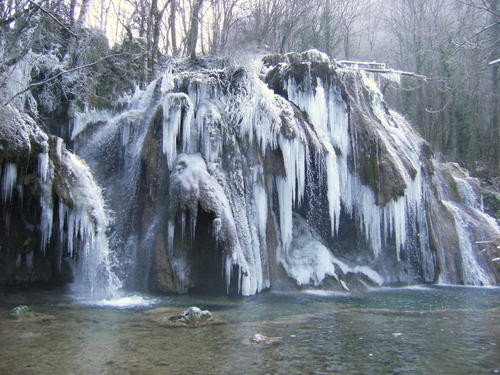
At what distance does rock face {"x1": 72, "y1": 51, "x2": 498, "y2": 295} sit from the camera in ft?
34.6

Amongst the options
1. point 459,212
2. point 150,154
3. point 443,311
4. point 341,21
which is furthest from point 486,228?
point 341,21

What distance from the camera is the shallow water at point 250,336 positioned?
18.4 feet

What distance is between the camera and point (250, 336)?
6.91 metres

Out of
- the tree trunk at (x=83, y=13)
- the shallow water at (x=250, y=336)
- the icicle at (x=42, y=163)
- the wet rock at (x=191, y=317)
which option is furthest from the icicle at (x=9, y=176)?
the wet rock at (x=191, y=317)

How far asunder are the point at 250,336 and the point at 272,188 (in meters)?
5.49

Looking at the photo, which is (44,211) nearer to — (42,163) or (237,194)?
(42,163)

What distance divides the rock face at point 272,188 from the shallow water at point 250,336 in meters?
1.45

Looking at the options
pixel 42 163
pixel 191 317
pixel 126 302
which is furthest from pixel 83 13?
pixel 191 317

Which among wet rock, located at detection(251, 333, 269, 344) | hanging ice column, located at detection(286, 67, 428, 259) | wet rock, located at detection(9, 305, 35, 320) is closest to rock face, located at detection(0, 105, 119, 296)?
wet rock, located at detection(9, 305, 35, 320)

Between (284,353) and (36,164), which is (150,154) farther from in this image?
(284,353)

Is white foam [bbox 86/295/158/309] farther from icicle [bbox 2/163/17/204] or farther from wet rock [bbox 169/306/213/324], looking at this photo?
icicle [bbox 2/163/17/204]

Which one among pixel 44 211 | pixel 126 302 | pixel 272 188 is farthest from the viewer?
pixel 272 188

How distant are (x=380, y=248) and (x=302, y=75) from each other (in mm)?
5174

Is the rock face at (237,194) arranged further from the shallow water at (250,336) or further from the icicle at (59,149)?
the shallow water at (250,336)
